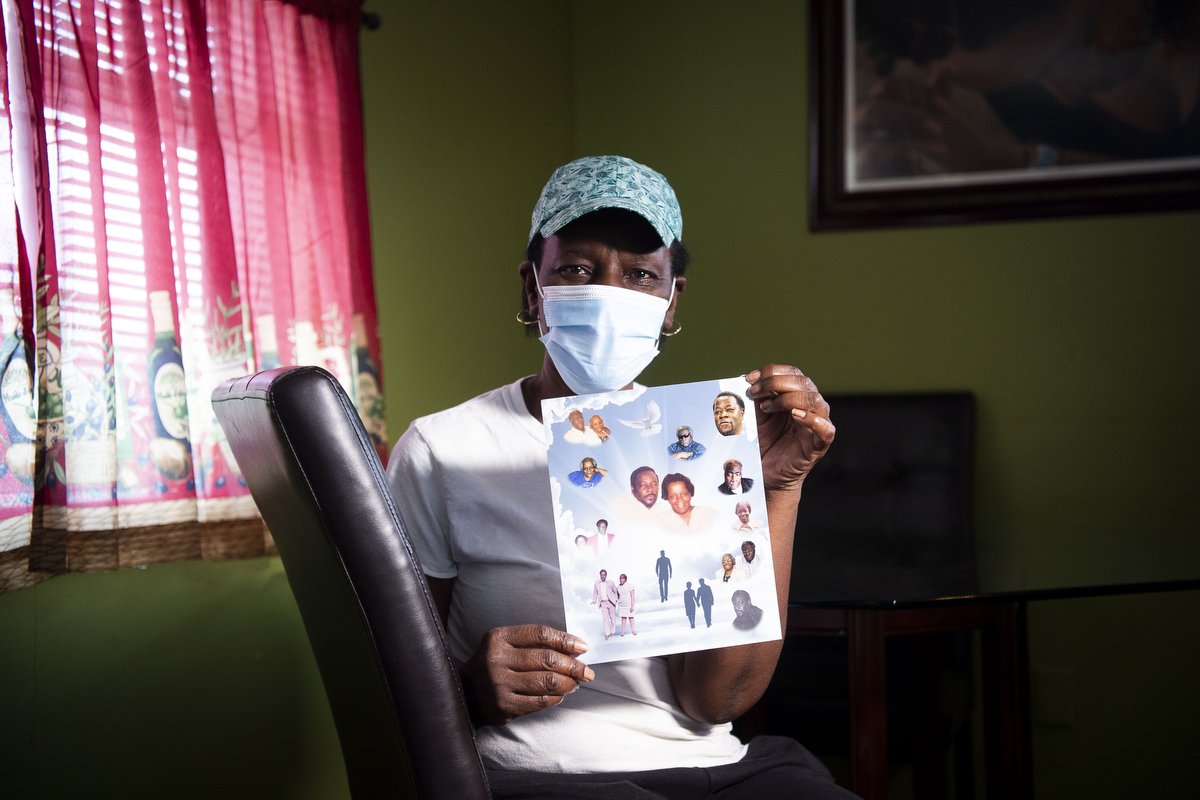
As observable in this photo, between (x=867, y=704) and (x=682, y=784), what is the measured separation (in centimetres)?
52

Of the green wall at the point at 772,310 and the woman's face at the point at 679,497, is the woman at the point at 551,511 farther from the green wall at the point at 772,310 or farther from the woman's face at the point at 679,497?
the green wall at the point at 772,310

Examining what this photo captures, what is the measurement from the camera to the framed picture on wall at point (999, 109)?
2232 mm

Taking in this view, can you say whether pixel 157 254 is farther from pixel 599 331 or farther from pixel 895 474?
pixel 895 474

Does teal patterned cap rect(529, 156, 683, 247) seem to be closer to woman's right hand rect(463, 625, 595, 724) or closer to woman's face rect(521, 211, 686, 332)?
woman's face rect(521, 211, 686, 332)

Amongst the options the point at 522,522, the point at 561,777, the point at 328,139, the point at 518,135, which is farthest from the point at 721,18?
the point at 561,777

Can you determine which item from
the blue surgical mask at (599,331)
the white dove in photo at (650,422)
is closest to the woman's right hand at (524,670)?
the white dove in photo at (650,422)

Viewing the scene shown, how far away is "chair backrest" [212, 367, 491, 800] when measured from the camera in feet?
2.50

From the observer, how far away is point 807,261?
98.7 inches

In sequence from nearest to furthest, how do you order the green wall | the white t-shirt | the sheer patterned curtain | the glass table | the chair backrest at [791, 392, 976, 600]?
the white t-shirt
the sheer patterned curtain
the glass table
the green wall
the chair backrest at [791, 392, 976, 600]

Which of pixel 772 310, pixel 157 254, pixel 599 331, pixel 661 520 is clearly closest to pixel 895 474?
pixel 772 310

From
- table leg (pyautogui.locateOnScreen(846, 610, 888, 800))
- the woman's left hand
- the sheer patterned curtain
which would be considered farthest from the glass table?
the sheer patterned curtain

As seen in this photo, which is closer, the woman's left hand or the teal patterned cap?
the woman's left hand

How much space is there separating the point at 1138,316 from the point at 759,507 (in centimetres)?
178

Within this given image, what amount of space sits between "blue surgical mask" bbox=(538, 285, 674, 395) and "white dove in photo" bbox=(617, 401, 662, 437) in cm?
19
